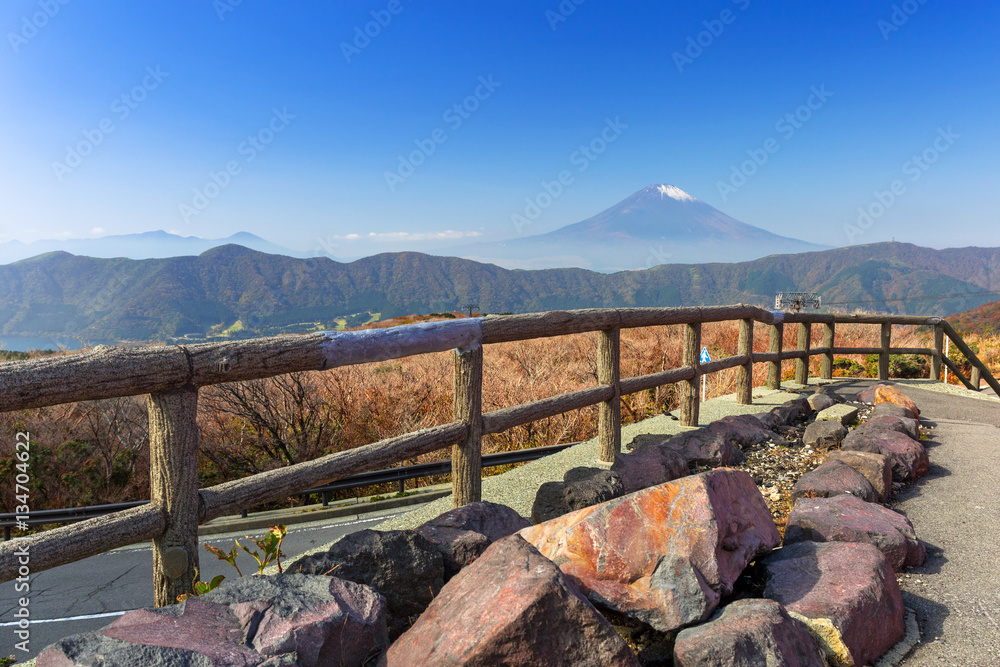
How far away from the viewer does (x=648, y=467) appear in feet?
12.1

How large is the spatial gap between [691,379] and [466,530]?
387cm

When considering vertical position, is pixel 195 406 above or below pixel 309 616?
above

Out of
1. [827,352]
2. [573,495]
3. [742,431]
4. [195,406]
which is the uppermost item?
[195,406]

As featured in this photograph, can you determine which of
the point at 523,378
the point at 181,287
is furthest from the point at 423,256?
the point at 523,378

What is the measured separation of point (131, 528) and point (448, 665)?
52.9 inches

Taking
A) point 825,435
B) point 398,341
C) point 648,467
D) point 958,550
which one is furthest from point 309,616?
point 825,435

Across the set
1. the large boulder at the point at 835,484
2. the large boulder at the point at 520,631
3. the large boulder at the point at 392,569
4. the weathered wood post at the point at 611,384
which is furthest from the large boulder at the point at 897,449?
the large boulder at the point at 392,569

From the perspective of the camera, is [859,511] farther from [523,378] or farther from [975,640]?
[523,378]

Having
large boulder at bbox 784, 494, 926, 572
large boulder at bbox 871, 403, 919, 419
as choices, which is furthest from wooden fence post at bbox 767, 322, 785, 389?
large boulder at bbox 784, 494, 926, 572

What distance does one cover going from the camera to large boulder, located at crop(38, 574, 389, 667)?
138 cm

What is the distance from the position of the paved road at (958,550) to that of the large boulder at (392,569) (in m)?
1.76

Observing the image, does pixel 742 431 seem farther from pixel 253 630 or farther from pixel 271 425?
pixel 271 425

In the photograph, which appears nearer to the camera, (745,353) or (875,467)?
(875,467)

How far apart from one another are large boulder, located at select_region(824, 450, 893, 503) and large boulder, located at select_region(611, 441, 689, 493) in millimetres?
981
